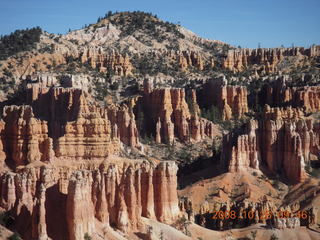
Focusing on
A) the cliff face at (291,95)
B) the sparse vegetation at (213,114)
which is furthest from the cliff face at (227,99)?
the cliff face at (291,95)

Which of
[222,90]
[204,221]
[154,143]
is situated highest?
[222,90]

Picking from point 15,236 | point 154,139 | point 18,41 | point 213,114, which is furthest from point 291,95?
point 15,236

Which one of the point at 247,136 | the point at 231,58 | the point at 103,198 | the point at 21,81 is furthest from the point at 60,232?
the point at 231,58

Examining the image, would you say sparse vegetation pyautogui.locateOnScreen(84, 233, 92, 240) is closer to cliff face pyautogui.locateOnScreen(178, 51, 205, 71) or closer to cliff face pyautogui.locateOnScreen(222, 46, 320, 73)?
cliff face pyautogui.locateOnScreen(178, 51, 205, 71)

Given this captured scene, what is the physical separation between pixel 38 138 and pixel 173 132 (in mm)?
52546

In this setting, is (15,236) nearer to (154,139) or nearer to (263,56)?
(154,139)

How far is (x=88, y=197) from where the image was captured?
57.6 meters

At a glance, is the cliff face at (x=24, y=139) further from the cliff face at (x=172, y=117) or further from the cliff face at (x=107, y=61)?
the cliff face at (x=107, y=61)

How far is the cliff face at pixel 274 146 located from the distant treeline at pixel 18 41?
50.7 m

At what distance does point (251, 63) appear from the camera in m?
155

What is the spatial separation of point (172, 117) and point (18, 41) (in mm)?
34953

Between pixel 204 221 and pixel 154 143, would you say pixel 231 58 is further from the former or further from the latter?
pixel 204 221

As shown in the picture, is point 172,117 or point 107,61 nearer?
point 172,117

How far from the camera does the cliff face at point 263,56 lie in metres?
151
